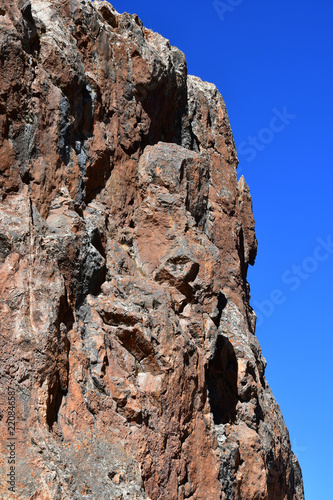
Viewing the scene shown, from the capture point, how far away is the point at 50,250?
1540 centimetres

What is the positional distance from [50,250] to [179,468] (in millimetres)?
5652

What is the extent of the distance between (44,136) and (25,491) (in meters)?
7.95

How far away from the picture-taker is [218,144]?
27.7 m

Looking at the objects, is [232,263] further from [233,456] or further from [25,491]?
[25,491]

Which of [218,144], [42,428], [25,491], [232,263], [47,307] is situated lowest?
[25,491]

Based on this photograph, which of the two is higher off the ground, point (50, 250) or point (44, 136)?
point (44, 136)

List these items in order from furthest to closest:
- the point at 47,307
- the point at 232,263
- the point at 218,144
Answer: the point at 218,144 < the point at 232,263 < the point at 47,307

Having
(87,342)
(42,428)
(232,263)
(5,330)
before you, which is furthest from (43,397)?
(232,263)

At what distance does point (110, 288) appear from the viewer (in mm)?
17219

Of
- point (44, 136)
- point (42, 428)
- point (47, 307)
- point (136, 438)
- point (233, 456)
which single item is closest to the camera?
point (42, 428)

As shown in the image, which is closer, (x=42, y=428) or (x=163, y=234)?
(x=42, y=428)

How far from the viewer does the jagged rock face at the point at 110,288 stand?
14.2 metres

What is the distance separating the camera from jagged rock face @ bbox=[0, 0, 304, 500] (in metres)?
14.2

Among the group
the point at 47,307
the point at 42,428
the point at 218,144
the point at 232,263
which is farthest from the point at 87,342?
the point at 218,144
